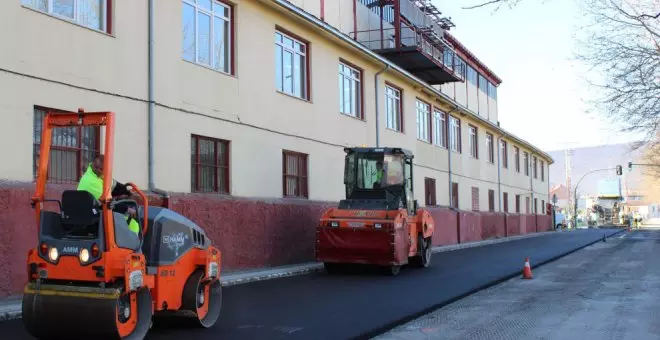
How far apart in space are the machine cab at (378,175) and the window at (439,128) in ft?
45.7

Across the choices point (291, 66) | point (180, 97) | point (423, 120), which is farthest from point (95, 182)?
point (423, 120)

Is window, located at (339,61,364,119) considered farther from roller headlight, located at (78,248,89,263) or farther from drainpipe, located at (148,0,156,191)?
roller headlight, located at (78,248,89,263)

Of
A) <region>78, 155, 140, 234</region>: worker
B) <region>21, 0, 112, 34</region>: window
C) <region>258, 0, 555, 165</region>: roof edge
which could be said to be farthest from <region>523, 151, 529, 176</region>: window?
<region>78, 155, 140, 234</region>: worker

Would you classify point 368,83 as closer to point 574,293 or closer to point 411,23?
point 411,23

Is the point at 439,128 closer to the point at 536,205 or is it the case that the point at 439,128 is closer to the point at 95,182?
the point at 95,182

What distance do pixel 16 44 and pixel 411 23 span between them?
65.6 feet

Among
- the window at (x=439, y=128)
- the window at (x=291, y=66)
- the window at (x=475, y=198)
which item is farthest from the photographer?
the window at (x=475, y=198)

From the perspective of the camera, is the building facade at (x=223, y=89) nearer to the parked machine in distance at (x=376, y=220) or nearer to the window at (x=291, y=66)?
the window at (x=291, y=66)

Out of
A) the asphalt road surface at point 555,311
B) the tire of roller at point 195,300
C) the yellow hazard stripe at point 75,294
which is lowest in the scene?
the asphalt road surface at point 555,311

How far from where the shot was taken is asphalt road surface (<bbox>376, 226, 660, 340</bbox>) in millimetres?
8602

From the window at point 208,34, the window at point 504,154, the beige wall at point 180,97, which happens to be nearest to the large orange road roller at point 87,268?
the beige wall at point 180,97

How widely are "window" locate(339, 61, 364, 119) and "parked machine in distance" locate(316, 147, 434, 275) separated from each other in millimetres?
4729

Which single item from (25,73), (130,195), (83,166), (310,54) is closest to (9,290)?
(83,166)

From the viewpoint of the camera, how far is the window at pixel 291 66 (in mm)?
18625
